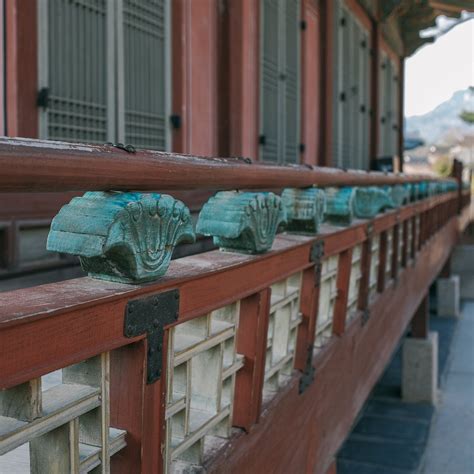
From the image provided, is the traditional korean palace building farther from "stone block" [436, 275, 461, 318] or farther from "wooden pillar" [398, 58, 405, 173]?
"wooden pillar" [398, 58, 405, 173]

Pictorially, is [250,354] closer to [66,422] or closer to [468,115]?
[66,422]

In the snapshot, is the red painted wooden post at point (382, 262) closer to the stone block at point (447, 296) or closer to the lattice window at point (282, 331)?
the lattice window at point (282, 331)

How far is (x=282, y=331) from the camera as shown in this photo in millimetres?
2906

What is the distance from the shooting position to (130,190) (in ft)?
5.28

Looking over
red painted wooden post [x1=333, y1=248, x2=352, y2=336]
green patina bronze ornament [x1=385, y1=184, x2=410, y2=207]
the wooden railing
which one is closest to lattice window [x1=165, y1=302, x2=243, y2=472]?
the wooden railing

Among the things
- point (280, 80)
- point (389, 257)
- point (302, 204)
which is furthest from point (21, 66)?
point (280, 80)

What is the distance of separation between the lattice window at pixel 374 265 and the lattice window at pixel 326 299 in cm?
111

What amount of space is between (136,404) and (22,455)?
0.56 metres

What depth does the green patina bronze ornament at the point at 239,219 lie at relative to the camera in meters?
2.18

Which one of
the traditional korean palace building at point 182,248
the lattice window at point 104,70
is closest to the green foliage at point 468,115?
the traditional korean palace building at point 182,248

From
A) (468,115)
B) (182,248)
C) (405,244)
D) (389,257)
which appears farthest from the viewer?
(468,115)

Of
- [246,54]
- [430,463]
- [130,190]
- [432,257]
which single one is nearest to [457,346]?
[432,257]

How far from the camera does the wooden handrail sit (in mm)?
1257

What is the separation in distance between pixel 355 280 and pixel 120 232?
3.03m
